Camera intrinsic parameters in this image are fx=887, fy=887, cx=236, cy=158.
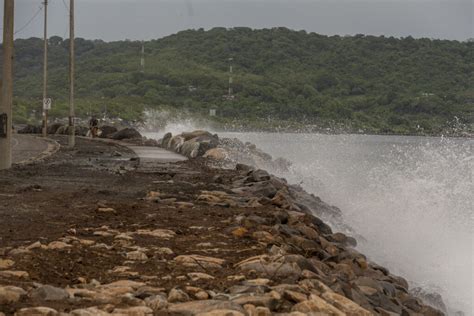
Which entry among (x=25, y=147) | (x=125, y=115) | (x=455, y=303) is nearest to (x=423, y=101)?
(x=125, y=115)

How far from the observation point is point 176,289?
712cm

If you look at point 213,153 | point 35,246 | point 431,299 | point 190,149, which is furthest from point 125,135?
point 35,246

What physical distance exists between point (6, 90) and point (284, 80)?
107215 mm

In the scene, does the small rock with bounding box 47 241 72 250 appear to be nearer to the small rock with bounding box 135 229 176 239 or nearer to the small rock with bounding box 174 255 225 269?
the small rock with bounding box 174 255 225 269

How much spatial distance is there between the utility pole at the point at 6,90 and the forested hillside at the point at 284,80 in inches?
2659

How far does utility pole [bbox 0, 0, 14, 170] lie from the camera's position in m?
20.4

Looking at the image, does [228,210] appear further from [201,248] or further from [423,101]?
[423,101]

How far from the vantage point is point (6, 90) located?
20.4 m

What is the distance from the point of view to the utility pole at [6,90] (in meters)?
20.4

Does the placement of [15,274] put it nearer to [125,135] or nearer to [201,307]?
[201,307]

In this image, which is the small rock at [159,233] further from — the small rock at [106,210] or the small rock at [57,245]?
the small rock at [106,210]

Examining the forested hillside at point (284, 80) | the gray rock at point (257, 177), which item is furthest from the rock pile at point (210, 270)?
the forested hillside at point (284, 80)

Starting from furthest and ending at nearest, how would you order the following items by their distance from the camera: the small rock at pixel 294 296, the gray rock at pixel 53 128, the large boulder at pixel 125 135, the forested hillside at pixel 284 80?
the forested hillside at pixel 284 80 < the gray rock at pixel 53 128 < the large boulder at pixel 125 135 < the small rock at pixel 294 296

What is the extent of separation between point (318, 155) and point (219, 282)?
51884 millimetres
